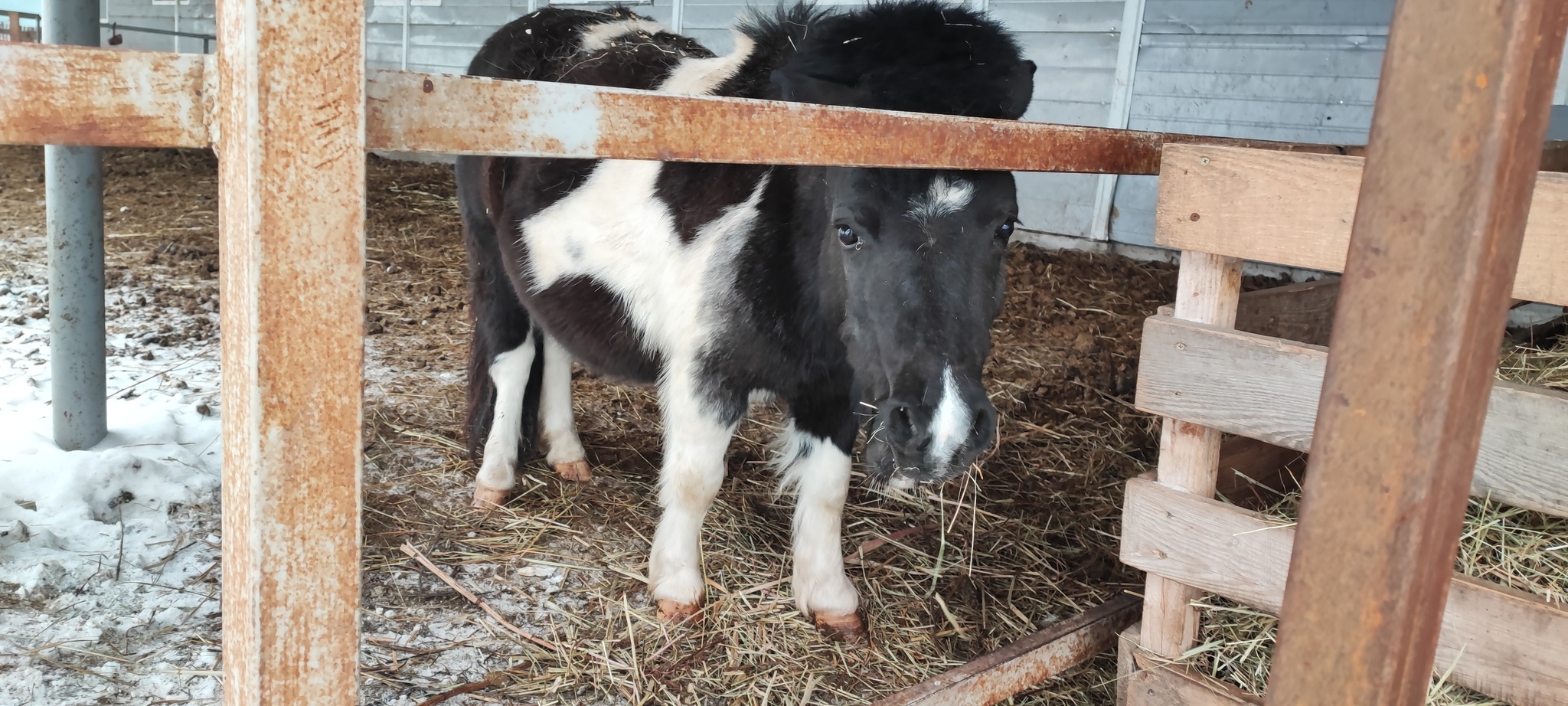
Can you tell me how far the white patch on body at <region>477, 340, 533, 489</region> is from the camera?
382 cm

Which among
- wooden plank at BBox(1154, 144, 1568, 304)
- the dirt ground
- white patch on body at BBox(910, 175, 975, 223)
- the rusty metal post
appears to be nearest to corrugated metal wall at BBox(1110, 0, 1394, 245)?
the dirt ground

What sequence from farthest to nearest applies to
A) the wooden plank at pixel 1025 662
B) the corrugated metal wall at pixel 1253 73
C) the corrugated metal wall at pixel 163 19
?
1. the corrugated metal wall at pixel 163 19
2. the corrugated metal wall at pixel 1253 73
3. the wooden plank at pixel 1025 662

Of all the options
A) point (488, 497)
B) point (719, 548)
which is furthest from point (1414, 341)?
point (488, 497)

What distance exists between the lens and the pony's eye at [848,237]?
2383 millimetres

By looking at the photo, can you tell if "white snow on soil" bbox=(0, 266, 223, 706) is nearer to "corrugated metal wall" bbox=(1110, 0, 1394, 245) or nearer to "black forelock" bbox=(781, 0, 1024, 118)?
"black forelock" bbox=(781, 0, 1024, 118)

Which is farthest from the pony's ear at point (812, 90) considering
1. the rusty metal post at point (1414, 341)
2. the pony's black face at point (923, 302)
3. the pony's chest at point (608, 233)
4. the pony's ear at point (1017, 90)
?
the rusty metal post at point (1414, 341)

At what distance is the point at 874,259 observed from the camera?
234cm

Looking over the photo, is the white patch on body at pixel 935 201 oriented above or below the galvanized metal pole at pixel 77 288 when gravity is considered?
above

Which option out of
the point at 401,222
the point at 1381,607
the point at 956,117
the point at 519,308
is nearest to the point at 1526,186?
the point at 1381,607

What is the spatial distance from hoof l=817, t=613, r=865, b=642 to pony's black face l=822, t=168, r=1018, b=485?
690 millimetres

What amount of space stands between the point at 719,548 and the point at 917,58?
1.78m

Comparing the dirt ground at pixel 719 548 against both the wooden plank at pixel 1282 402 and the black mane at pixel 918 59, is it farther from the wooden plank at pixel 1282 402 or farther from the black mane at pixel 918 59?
the black mane at pixel 918 59

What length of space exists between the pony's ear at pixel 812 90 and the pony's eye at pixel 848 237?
294 mm

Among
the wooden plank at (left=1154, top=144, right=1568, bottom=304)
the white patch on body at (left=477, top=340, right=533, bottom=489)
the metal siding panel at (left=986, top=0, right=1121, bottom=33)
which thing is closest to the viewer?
the wooden plank at (left=1154, top=144, right=1568, bottom=304)
